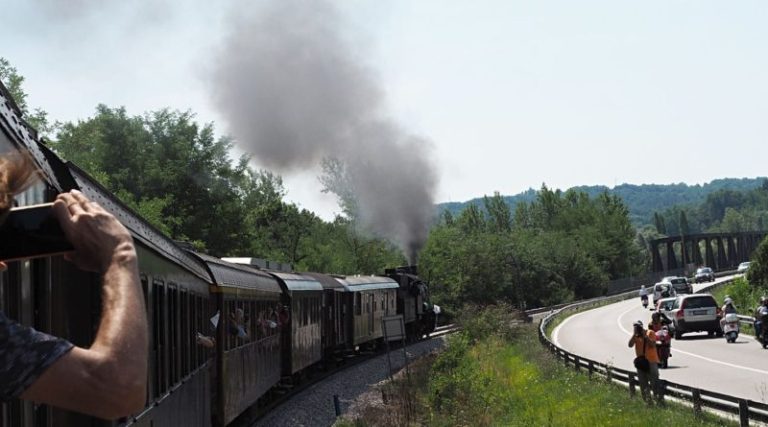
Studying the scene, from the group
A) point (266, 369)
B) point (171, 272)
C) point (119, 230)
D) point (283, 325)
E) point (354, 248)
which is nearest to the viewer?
point (119, 230)

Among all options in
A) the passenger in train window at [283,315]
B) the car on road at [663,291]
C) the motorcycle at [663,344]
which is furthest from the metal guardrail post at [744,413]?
the car on road at [663,291]

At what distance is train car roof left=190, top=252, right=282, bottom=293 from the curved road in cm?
903

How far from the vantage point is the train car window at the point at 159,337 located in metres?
8.80

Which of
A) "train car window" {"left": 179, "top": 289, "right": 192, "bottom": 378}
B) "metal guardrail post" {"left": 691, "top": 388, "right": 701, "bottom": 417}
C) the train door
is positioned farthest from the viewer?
the train door

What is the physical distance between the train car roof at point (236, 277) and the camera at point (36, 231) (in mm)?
13465

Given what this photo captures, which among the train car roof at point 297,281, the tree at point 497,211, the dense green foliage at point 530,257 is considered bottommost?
the train car roof at point 297,281

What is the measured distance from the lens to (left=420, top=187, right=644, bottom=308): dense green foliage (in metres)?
85.8

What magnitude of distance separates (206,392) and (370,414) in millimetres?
10752

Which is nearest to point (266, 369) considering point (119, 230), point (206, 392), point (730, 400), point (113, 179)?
point (206, 392)

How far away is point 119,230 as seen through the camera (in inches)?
100

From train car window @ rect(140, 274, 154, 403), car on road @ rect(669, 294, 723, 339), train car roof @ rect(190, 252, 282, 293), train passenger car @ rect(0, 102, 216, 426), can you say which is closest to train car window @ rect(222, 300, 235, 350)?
train car roof @ rect(190, 252, 282, 293)

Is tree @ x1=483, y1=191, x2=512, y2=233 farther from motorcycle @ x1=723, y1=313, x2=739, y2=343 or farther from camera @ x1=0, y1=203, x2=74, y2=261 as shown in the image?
camera @ x1=0, y1=203, x2=74, y2=261

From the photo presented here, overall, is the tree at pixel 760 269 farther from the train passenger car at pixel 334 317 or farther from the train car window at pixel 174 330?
the train car window at pixel 174 330

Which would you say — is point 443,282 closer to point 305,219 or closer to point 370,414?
point 305,219
